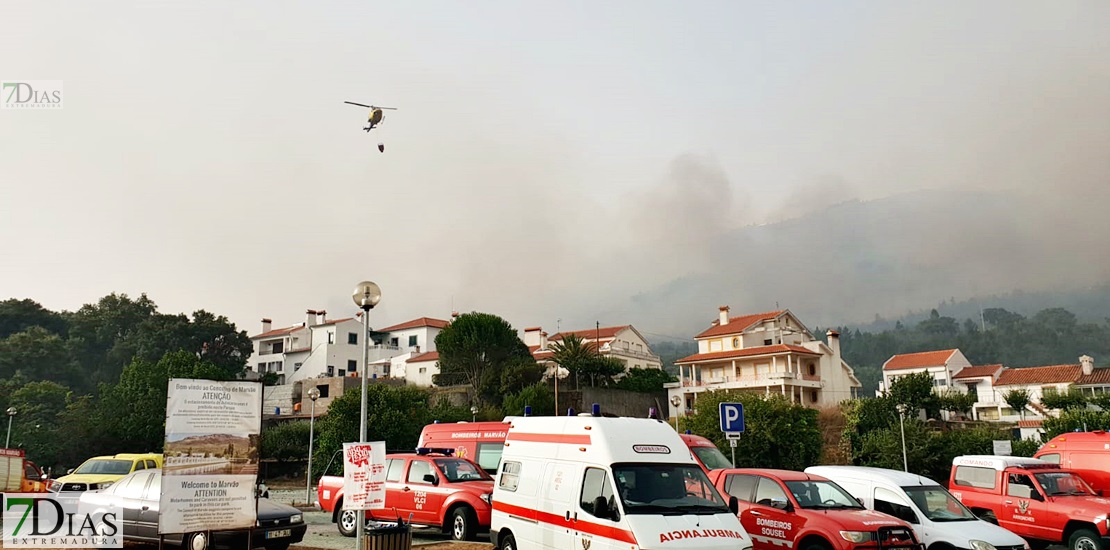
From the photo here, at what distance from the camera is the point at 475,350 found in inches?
2413

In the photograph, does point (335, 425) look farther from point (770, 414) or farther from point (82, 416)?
point (82, 416)

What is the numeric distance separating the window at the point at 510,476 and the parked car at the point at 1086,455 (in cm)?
1372

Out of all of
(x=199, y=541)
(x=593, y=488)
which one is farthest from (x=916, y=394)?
(x=199, y=541)

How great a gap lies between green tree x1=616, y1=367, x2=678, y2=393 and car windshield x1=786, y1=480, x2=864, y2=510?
162 ft

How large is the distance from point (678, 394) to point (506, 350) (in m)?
15.8

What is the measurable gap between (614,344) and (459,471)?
197ft

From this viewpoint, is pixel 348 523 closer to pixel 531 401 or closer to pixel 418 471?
pixel 418 471

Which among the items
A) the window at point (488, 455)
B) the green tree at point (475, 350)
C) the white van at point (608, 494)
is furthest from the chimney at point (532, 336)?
the white van at point (608, 494)

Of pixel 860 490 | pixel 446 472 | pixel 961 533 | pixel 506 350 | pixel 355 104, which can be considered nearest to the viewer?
pixel 961 533

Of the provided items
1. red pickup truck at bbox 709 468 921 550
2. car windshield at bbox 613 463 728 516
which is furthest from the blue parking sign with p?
car windshield at bbox 613 463 728 516

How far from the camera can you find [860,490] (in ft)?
45.3

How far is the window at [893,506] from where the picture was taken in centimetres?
1283

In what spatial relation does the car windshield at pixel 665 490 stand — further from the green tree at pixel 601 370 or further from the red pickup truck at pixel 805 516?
the green tree at pixel 601 370

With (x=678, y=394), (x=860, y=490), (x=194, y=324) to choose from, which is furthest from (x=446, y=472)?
(x=194, y=324)
